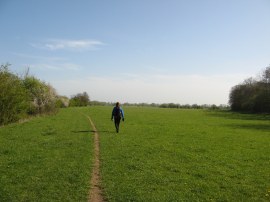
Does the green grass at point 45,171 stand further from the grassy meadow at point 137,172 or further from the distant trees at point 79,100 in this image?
the distant trees at point 79,100

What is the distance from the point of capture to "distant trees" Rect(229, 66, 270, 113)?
8869 cm

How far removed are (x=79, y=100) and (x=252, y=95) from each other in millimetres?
77056

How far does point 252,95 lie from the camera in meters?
104

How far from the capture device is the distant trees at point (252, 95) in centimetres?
8869

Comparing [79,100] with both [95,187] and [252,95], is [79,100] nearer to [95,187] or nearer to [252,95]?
[252,95]

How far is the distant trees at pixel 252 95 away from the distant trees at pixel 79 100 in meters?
62.2

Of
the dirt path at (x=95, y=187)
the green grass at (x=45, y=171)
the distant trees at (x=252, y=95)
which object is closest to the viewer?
the dirt path at (x=95, y=187)

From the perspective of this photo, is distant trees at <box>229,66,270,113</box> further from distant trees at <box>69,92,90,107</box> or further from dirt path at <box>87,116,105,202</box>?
dirt path at <box>87,116,105,202</box>

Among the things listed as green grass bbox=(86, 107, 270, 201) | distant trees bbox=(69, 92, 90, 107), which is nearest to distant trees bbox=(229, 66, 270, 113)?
distant trees bbox=(69, 92, 90, 107)

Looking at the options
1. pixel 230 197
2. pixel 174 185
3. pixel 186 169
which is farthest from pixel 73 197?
pixel 186 169

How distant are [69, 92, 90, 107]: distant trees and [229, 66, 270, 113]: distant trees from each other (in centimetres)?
6221

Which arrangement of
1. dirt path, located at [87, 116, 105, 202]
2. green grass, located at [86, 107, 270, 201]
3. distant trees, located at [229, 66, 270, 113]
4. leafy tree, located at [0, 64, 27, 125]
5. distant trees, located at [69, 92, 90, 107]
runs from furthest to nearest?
1. distant trees, located at [69, 92, 90, 107]
2. distant trees, located at [229, 66, 270, 113]
3. leafy tree, located at [0, 64, 27, 125]
4. green grass, located at [86, 107, 270, 201]
5. dirt path, located at [87, 116, 105, 202]

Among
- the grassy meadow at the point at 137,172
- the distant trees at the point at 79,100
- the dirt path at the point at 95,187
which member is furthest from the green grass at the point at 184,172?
the distant trees at the point at 79,100

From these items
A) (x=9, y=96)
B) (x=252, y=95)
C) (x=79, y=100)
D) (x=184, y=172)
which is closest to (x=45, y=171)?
(x=184, y=172)
